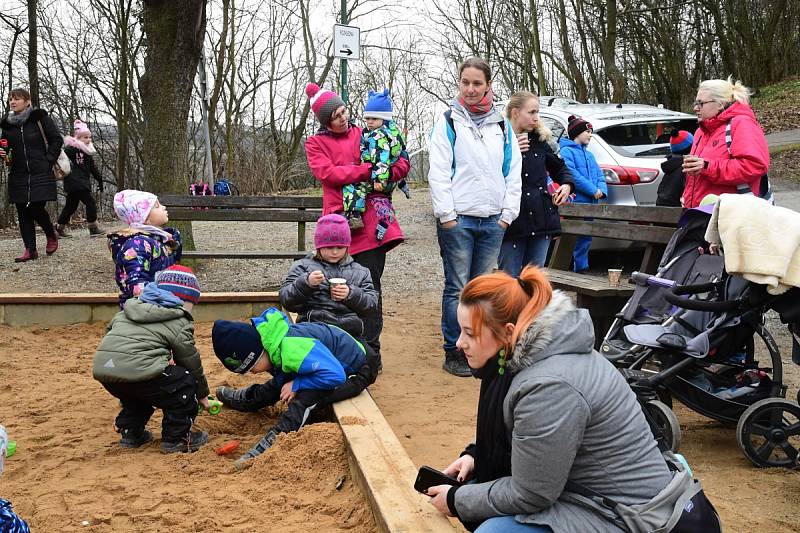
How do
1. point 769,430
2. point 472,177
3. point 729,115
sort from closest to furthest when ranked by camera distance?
point 769,430 < point 729,115 < point 472,177

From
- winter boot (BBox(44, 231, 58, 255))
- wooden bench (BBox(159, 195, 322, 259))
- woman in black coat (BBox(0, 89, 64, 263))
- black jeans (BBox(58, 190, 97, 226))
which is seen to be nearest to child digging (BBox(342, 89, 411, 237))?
wooden bench (BBox(159, 195, 322, 259))

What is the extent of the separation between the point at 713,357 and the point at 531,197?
1953 millimetres

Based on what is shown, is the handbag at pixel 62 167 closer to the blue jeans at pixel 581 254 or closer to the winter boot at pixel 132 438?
the blue jeans at pixel 581 254

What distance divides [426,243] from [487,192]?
734 centimetres

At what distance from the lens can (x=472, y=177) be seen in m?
5.32

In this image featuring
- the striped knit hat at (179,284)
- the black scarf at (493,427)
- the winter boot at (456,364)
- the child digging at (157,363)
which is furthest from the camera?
the winter boot at (456,364)

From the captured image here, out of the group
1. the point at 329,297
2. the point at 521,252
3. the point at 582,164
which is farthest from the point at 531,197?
the point at 582,164

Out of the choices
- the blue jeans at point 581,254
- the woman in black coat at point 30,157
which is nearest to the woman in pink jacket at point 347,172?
the blue jeans at point 581,254

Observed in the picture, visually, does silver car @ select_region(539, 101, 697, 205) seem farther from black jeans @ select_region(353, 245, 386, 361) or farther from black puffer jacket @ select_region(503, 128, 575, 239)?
black jeans @ select_region(353, 245, 386, 361)

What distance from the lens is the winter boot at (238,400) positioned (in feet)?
15.6

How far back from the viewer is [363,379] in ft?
14.7

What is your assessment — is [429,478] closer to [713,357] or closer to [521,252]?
[713,357]

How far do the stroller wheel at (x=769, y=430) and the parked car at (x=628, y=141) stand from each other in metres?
4.36

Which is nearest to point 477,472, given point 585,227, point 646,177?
point 585,227
